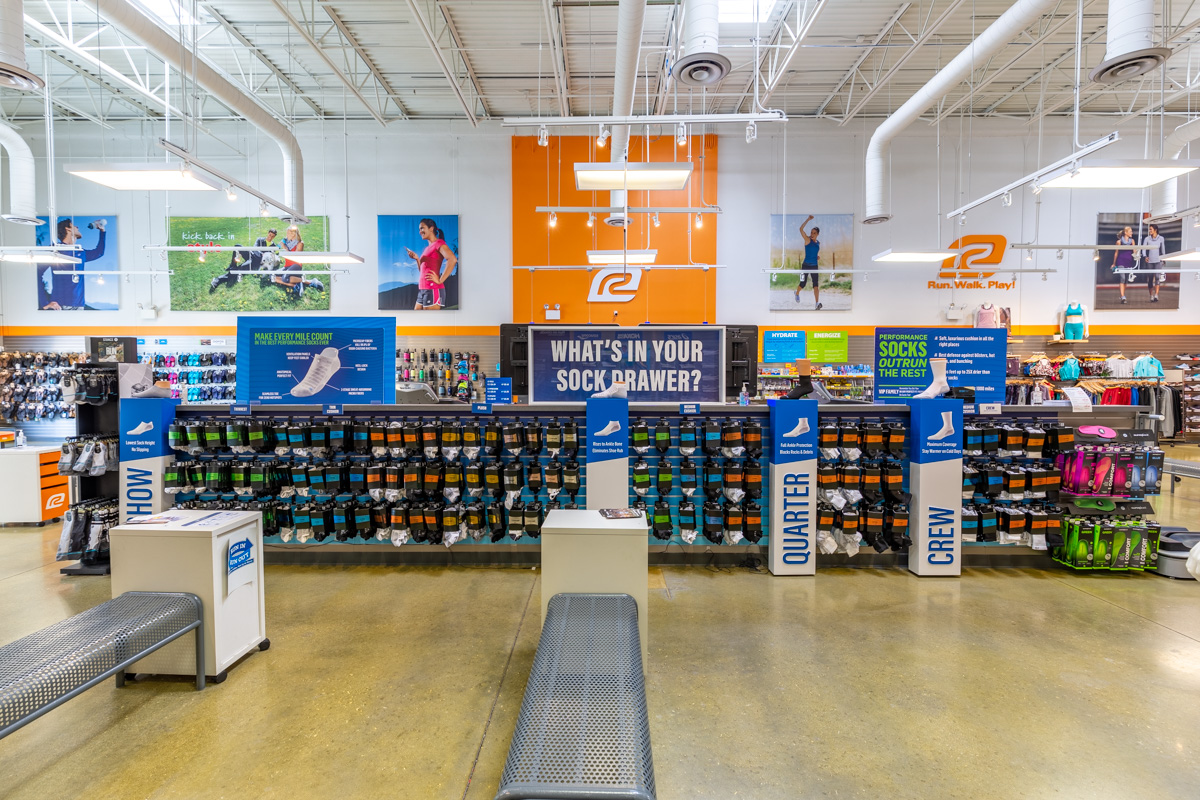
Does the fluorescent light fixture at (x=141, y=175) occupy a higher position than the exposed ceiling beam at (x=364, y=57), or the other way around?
the exposed ceiling beam at (x=364, y=57)

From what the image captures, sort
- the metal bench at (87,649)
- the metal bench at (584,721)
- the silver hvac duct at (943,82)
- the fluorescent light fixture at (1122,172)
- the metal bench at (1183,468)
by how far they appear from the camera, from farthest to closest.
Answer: the silver hvac duct at (943,82)
the metal bench at (1183,468)
the fluorescent light fixture at (1122,172)
the metal bench at (87,649)
the metal bench at (584,721)

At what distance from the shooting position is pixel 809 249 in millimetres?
11117

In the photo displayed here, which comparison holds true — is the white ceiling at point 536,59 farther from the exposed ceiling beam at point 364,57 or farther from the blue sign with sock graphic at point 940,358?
the blue sign with sock graphic at point 940,358

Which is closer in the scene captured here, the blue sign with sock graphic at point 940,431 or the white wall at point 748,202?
the blue sign with sock graphic at point 940,431

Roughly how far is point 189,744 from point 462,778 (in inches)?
49.5

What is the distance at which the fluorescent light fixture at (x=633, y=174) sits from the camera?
5.32 meters

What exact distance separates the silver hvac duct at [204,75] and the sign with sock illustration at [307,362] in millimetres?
3980

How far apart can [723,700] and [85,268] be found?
14.7m

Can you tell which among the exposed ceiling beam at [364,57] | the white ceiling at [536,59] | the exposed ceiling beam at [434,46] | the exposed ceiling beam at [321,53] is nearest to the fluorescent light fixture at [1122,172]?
the white ceiling at [536,59]

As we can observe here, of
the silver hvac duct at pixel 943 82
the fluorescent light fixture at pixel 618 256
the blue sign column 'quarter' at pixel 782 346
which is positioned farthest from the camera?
the blue sign column 'quarter' at pixel 782 346

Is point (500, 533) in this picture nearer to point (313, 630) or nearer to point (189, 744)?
point (313, 630)

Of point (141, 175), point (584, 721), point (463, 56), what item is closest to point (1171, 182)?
point (463, 56)

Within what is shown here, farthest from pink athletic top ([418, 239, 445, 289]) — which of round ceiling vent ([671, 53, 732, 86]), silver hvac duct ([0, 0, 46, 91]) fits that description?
round ceiling vent ([671, 53, 732, 86])

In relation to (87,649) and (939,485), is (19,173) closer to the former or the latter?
(87,649)
